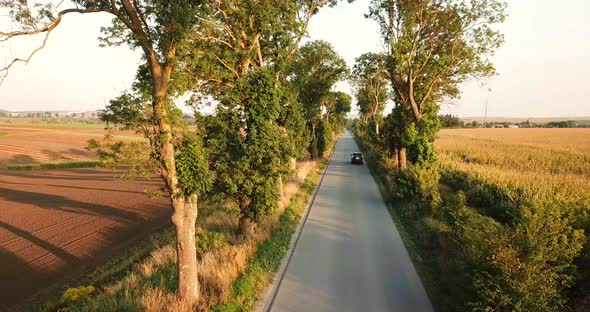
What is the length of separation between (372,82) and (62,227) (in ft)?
112

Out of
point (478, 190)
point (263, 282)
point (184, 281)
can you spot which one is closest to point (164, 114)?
point (184, 281)

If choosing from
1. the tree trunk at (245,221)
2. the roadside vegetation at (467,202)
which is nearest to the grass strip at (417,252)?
the roadside vegetation at (467,202)

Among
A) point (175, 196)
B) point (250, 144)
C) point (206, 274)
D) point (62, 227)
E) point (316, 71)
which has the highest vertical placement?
point (316, 71)

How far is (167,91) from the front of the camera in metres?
7.59

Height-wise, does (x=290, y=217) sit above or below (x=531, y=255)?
below

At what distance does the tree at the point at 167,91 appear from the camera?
7.12 metres

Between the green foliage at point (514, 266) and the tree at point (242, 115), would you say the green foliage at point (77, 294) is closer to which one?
the tree at point (242, 115)

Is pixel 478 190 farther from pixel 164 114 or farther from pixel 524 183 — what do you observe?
pixel 164 114

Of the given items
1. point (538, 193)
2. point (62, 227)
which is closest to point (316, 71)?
point (538, 193)

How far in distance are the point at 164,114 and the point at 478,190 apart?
47.2ft

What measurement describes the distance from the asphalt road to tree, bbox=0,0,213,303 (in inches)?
117

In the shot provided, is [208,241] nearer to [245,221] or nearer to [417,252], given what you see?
[245,221]

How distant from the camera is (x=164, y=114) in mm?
7191

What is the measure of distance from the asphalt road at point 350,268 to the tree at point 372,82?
12467mm
